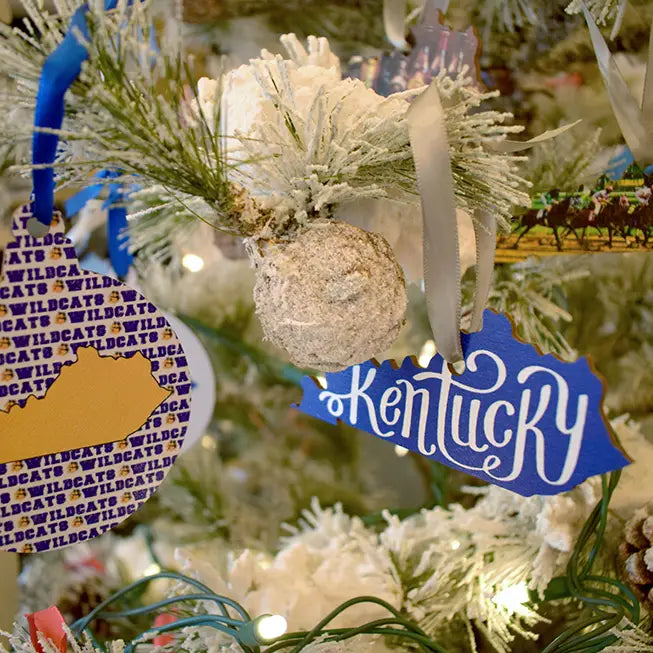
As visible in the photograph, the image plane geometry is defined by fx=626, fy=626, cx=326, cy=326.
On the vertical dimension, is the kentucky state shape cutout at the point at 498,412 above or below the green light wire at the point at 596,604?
above

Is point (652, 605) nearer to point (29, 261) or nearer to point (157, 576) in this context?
point (157, 576)

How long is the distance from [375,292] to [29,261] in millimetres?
212

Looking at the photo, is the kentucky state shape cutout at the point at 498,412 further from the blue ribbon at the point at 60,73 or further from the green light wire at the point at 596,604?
the blue ribbon at the point at 60,73

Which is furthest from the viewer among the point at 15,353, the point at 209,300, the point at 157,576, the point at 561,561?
the point at 209,300

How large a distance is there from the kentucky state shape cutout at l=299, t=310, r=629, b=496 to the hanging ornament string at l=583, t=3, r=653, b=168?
0.23 m

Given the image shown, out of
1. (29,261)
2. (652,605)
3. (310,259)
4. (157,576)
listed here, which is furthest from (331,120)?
(652,605)

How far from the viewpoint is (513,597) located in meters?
0.64

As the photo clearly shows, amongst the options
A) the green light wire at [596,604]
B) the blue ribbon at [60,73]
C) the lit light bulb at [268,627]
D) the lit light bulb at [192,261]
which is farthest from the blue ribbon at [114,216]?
the green light wire at [596,604]

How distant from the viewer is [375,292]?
40 centimetres

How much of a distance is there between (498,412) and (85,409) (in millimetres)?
269

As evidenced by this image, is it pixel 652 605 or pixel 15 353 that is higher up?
pixel 15 353

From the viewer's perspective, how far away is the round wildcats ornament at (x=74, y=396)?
14.8 inches

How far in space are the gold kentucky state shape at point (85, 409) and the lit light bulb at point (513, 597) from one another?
0.42 meters

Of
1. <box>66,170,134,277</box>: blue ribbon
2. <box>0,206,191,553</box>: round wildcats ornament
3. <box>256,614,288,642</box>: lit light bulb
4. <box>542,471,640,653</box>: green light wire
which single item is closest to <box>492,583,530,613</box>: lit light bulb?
<box>542,471,640,653</box>: green light wire
